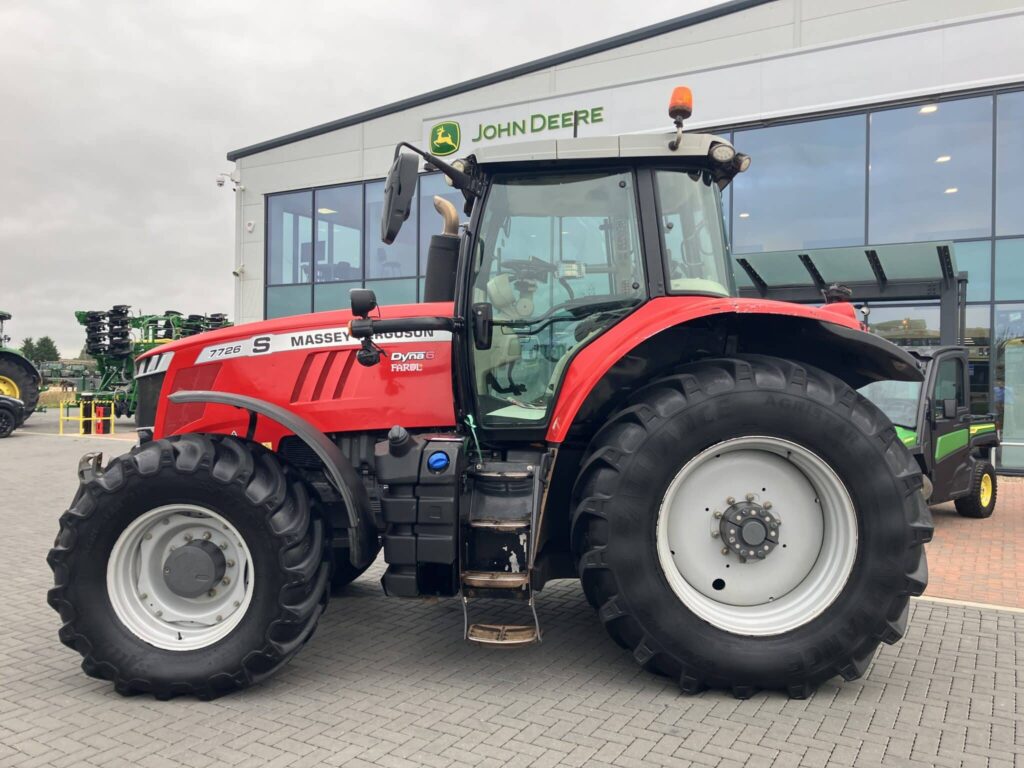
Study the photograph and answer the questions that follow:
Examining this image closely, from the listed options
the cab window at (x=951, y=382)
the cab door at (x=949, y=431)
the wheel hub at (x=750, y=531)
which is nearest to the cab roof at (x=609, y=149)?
the wheel hub at (x=750, y=531)

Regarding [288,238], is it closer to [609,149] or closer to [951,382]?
[951,382]

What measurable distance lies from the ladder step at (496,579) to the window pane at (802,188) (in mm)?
11941

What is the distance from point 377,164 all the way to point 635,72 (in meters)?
6.55

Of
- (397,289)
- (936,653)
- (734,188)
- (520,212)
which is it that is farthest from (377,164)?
(936,653)

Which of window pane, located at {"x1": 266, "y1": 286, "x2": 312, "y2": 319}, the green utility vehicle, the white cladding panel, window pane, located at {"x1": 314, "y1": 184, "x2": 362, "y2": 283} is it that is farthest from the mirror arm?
window pane, located at {"x1": 266, "y1": 286, "x2": 312, "y2": 319}

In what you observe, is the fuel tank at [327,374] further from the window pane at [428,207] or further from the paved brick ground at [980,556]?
the window pane at [428,207]

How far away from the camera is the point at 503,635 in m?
3.65

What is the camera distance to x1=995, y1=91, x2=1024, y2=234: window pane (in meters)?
12.3

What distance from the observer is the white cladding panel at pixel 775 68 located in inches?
482

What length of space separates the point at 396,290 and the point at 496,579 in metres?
15.3

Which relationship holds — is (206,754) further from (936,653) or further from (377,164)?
(377,164)

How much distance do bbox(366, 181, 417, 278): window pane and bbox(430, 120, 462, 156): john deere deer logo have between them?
195 centimetres

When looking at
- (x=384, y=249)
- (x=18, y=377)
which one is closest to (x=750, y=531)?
(x=384, y=249)

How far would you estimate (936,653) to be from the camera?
13.6 feet
